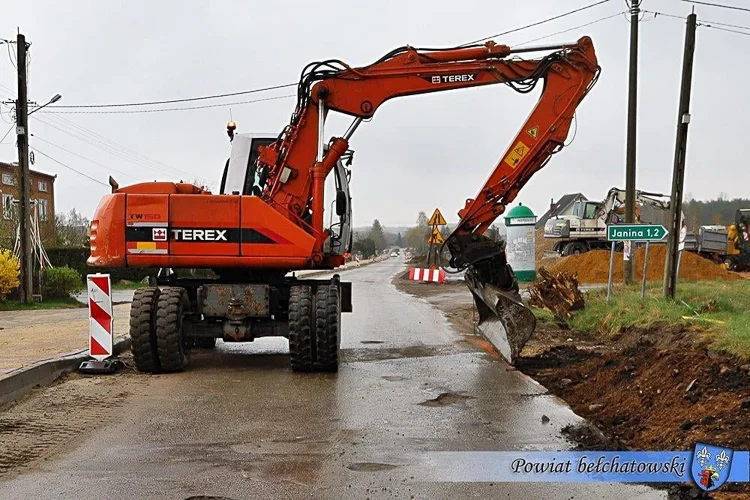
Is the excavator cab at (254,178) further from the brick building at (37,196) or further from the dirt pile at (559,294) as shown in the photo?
the brick building at (37,196)

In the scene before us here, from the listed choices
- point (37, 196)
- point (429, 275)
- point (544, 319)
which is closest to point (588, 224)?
point (429, 275)

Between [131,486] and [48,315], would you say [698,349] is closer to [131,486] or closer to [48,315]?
[131,486]

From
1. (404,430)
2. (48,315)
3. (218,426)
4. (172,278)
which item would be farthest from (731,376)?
(48,315)

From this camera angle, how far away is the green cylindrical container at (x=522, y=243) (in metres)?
28.6

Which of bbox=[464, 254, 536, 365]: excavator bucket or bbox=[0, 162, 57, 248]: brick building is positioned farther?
bbox=[0, 162, 57, 248]: brick building

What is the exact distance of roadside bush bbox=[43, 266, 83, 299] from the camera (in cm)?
2538

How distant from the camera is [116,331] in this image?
14578 mm

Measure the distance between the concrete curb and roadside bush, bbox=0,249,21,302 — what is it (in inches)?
505

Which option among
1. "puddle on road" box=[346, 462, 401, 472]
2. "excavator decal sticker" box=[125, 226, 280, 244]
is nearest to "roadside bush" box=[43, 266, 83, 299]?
"excavator decal sticker" box=[125, 226, 280, 244]

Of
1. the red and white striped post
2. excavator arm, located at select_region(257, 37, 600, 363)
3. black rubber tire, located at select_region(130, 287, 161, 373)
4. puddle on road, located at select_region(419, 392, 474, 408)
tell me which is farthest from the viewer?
excavator arm, located at select_region(257, 37, 600, 363)

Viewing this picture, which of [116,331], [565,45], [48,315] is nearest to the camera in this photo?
[565,45]

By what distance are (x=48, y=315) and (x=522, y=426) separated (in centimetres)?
1574

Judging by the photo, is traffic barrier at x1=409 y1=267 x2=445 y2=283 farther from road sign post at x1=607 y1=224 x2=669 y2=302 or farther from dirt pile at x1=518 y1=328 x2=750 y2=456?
dirt pile at x1=518 y1=328 x2=750 y2=456

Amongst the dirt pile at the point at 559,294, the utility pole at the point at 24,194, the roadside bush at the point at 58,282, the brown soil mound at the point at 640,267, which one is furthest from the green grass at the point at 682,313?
the roadside bush at the point at 58,282
